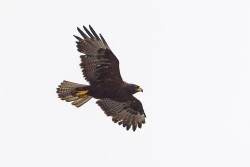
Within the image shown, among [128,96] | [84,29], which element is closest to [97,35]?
[84,29]

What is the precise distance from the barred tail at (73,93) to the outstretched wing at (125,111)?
22.2 inches

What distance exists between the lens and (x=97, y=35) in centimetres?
2208

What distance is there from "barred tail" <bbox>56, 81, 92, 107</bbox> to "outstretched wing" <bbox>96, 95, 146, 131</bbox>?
56 cm

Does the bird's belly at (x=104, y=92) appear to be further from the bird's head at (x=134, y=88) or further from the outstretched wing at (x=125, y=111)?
the outstretched wing at (x=125, y=111)

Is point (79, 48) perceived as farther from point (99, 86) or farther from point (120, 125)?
point (120, 125)

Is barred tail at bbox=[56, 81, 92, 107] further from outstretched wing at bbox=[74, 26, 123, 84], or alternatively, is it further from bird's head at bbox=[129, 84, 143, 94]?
bird's head at bbox=[129, 84, 143, 94]

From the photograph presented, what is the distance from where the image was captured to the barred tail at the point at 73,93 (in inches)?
886

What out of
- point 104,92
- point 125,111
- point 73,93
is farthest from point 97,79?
point 125,111

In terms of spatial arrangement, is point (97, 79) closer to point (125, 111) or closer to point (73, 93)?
point (73, 93)

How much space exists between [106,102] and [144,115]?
3.87ft

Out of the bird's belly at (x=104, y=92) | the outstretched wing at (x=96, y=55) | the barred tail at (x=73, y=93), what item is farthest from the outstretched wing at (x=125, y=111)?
the outstretched wing at (x=96, y=55)

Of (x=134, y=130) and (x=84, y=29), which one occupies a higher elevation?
(x=84, y=29)

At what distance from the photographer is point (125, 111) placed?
76.3 feet

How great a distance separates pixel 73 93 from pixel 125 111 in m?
1.69
